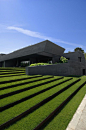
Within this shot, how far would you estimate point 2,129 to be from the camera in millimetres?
2467

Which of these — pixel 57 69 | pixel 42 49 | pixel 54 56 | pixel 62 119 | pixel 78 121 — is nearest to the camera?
pixel 78 121

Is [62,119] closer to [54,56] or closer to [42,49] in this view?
[42,49]

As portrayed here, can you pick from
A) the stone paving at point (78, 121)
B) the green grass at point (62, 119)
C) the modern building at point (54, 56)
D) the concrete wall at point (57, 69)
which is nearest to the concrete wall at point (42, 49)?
the modern building at point (54, 56)

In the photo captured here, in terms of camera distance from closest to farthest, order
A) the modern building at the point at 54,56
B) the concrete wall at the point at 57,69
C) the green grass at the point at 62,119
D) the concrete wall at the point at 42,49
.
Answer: the green grass at the point at 62,119
the concrete wall at the point at 57,69
the modern building at the point at 54,56
the concrete wall at the point at 42,49

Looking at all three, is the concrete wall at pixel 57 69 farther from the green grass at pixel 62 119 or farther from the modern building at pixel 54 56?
the green grass at pixel 62 119

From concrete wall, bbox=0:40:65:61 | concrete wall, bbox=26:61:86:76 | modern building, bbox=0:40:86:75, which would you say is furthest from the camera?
concrete wall, bbox=0:40:65:61

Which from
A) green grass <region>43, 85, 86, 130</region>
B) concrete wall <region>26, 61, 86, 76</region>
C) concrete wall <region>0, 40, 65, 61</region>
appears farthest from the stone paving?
concrete wall <region>0, 40, 65, 61</region>

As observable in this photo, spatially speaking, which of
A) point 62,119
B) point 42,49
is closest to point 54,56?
point 42,49

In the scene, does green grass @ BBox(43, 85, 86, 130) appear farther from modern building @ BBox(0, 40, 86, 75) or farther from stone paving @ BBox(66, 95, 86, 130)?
modern building @ BBox(0, 40, 86, 75)

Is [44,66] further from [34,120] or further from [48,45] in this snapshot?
[34,120]

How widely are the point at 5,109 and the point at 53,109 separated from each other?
1.99 m

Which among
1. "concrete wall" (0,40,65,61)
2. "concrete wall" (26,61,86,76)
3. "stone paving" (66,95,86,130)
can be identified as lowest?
"stone paving" (66,95,86,130)

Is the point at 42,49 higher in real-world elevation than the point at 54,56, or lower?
higher

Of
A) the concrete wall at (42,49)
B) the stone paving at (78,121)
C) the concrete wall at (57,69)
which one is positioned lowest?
the stone paving at (78,121)
